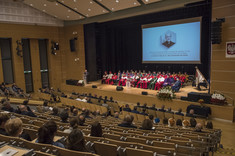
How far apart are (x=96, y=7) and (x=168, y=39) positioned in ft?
20.8

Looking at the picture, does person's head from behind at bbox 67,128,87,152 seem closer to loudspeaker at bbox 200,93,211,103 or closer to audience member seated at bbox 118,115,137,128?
audience member seated at bbox 118,115,137,128

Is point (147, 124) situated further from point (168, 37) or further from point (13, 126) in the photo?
point (168, 37)

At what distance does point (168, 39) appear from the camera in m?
16.2

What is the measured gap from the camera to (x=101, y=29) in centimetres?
1922

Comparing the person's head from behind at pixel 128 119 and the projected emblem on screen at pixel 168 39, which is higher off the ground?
the projected emblem on screen at pixel 168 39

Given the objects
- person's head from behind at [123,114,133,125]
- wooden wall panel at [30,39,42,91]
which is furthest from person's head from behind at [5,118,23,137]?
wooden wall panel at [30,39,42,91]

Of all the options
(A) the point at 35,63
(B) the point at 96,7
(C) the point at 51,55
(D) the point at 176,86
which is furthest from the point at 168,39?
(A) the point at 35,63

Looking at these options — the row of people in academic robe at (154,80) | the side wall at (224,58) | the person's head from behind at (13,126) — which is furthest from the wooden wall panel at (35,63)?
the person's head from behind at (13,126)

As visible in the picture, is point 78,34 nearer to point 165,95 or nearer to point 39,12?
point 39,12

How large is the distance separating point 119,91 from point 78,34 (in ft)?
27.0

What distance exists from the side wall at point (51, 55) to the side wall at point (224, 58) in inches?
477

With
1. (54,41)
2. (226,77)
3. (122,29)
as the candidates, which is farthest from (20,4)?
(226,77)

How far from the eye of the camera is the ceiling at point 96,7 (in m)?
13.3

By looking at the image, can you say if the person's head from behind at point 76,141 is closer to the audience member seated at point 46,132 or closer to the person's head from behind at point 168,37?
the audience member seated at point 46,132
